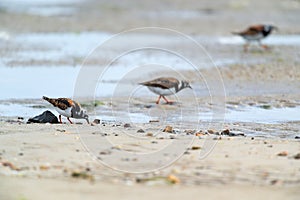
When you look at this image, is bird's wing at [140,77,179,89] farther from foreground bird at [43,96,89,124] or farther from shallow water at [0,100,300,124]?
foreground bird at [43,96,89,124]

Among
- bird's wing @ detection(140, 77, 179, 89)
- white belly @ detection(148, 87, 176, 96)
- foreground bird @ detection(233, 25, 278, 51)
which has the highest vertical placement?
foreground bird @ detection(233, 25, 278, 51)

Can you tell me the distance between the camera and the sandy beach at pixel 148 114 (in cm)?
800

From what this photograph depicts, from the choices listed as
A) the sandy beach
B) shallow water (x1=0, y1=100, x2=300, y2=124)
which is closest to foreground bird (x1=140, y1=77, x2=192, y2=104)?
the sandy beach

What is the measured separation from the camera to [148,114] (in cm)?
1316

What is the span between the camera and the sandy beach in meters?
8.00

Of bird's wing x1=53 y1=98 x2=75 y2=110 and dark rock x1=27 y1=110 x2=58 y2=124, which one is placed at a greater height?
bird's wing x1=53 y1=98 x2=75 y2=110

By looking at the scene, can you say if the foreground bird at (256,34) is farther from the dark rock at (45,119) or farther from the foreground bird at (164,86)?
the dark rock at (45,119)

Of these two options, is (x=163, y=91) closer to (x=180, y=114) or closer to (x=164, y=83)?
(x=164, y=83)

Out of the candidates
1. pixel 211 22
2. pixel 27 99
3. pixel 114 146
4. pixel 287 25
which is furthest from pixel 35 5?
pixel 114 146

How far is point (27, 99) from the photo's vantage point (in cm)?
1416

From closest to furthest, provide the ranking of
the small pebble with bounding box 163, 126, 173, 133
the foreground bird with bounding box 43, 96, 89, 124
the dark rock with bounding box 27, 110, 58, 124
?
the small pebble with bounding box 163, 126, 173, 133
the dark rock with bounding box 27, 110, 58, 124
the foreground bird with bounding box 43, 96, 89, 124

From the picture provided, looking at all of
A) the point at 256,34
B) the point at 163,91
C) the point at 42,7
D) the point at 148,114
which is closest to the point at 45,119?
the point at 148,114

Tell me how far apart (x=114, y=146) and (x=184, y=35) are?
16.8 meters

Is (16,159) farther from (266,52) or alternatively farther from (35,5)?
(35,5)
